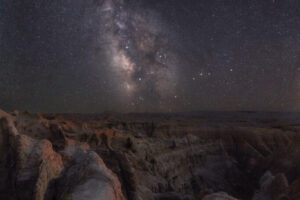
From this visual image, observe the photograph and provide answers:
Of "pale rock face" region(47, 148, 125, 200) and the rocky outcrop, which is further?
the rocky outcrop

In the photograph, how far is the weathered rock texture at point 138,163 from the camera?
7.52 m

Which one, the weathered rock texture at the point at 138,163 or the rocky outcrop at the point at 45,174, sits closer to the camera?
the rocky outcrop at the point at 45,174

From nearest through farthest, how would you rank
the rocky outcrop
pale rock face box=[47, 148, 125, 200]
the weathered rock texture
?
pale rock face box=[47, 148, 125, 200] < the rocky outcrop < the weathered rock texture

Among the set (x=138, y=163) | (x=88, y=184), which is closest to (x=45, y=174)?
(x=88, y=184)

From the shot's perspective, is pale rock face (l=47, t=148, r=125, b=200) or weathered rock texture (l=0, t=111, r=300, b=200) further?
weathered rock texture (l=0, t=111, r=300, b=200)

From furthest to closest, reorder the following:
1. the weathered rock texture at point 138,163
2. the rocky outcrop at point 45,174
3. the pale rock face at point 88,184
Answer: the weathered rock texture at point 138,163, the rocky outcrop at point 45,174, the pale rock face at point 88,184

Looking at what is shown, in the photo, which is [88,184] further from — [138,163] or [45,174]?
[138,163]

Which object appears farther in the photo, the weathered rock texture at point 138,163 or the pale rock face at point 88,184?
the weathered rock texture at point 138,163

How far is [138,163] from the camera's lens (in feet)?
66.5

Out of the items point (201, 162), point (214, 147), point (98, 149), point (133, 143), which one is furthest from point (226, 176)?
point (98, 149)

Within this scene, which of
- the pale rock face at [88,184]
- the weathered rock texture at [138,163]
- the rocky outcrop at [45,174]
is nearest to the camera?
the pale rock face at [88,184]

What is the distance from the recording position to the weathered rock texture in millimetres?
7516

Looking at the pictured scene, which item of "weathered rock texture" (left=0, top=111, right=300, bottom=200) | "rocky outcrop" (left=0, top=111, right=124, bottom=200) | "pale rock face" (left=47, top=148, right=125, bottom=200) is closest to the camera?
"pale rock face" (left=47, top=148, right=125, bottom=200)

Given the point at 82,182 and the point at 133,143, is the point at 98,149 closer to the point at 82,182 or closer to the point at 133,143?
the point at 133,143
